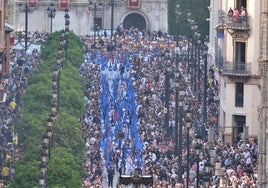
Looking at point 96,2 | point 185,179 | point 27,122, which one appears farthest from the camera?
point 96,2

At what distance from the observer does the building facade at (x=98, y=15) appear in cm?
17612

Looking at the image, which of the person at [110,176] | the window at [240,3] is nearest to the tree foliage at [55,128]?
the person at [110,176]

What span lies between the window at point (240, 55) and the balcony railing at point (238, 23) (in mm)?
1047

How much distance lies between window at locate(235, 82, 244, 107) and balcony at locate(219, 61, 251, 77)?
830mm

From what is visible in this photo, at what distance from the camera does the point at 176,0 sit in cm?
16550

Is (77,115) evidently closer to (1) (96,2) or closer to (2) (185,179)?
(2) (185,179)

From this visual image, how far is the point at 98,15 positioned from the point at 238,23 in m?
74.5

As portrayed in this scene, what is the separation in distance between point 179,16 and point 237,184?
74.3 metres

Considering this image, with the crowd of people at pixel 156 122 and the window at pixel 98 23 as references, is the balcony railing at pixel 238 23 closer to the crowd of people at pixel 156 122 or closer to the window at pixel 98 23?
the crowd of people at pixel 156 122

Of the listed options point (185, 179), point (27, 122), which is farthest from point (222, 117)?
point (185, 179)

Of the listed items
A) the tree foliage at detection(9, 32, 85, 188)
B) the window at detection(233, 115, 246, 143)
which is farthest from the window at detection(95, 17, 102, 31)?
the window at detection(233, 115, 246, 143)

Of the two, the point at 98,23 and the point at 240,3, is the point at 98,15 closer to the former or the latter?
the point at 98,23

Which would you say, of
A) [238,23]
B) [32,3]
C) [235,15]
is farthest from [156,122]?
[32,3]

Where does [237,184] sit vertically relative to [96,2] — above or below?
below
